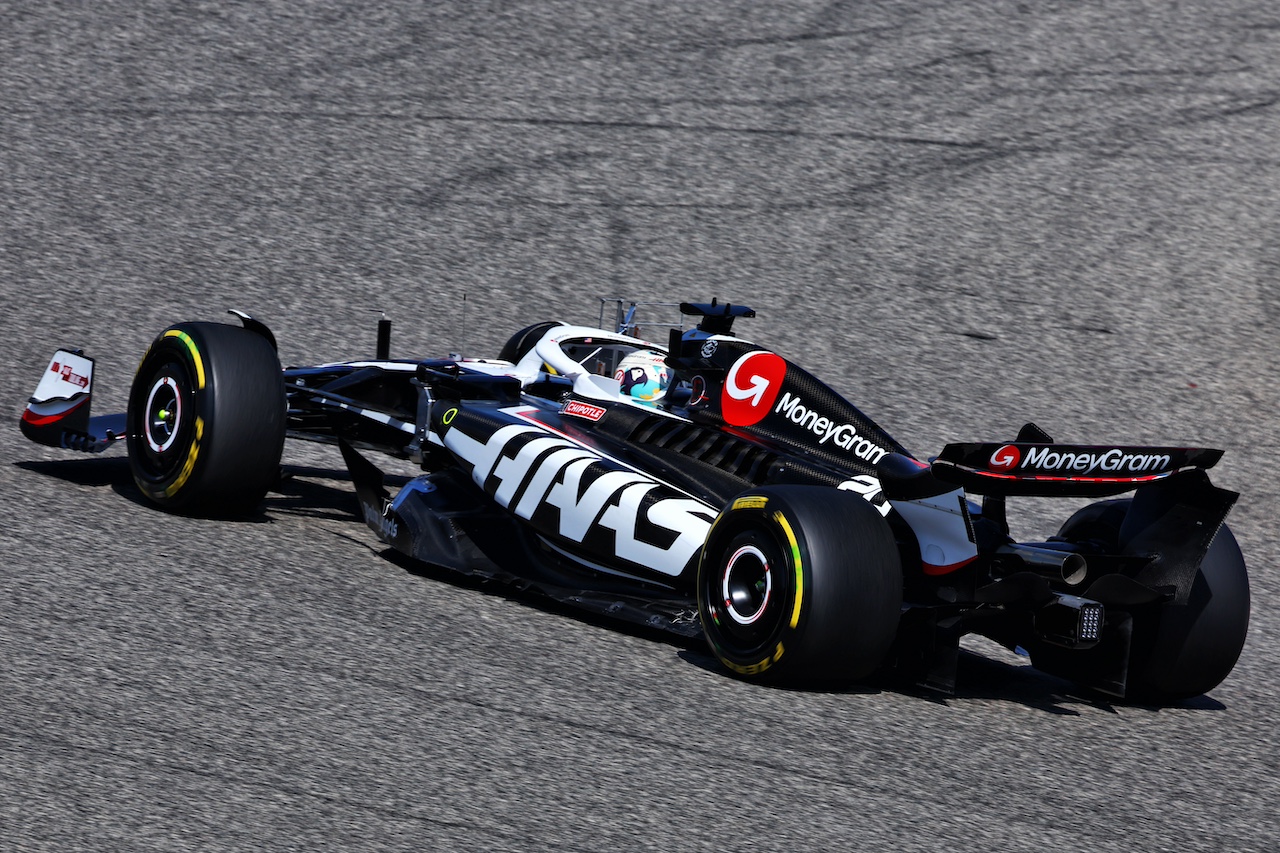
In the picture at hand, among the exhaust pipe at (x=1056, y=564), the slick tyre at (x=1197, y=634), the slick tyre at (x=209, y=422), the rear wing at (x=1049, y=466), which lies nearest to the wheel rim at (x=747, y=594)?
the rear wing at (x=1049, y=466)

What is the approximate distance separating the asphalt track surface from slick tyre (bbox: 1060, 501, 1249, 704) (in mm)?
154

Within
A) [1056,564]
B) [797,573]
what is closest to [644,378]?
[797,573]

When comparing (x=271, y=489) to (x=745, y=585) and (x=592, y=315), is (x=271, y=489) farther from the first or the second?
(x=592, y=315)

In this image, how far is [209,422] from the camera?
6.55 metres

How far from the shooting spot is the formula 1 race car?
496 cm

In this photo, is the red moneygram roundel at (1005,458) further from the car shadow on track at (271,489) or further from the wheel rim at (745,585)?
the car shadow on track at (271,489)

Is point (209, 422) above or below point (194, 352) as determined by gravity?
below

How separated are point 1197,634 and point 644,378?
2746 millimetres

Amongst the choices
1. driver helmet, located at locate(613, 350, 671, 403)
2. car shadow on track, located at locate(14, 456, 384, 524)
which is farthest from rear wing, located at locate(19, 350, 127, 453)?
driver helmet, located at locate(613, 350, 671, 403)

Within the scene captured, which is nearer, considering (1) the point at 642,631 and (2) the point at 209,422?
(1) the point at 642,631

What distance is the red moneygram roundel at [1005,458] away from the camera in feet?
15.3

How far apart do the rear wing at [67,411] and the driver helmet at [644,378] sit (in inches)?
107

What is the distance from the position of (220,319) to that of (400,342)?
1.48 m

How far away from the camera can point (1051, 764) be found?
472 centimetres
